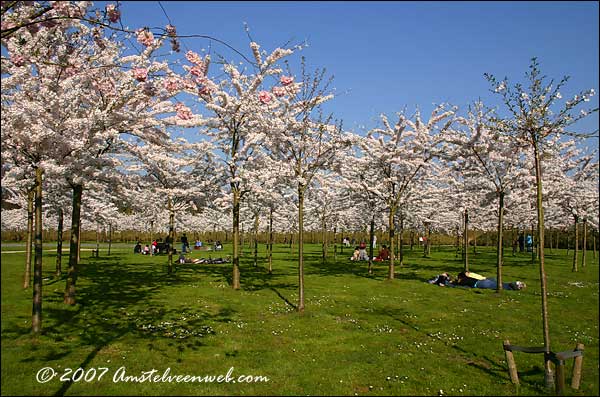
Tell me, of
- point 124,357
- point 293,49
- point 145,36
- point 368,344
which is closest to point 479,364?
A: point 368,344

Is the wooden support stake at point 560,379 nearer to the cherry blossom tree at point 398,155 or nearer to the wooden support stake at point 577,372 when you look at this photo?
the wooden support stake at point 577,372

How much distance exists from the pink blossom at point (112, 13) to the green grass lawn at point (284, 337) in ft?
10.7

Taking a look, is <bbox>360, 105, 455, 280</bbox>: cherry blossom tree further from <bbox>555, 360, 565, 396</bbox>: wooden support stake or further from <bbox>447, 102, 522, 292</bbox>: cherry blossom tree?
<bbox>555, 360, 565, 396</bbox>: wooden support stake

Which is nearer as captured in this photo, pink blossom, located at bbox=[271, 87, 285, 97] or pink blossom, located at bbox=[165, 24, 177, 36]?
pink blossom, located at bbox=[165, 24, 177, 36]

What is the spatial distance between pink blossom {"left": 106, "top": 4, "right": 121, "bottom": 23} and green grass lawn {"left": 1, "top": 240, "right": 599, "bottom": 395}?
3.26m

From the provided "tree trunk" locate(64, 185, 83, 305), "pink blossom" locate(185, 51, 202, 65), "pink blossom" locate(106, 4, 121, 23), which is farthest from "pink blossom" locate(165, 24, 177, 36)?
"pink blossom" locate(185, 51, 202, 65)

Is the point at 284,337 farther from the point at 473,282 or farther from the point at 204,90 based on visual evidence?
the point at 473,282

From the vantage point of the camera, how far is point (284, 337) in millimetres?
10055

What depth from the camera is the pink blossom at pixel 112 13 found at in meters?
5.50

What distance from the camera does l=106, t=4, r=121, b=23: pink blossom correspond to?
18.0 feet

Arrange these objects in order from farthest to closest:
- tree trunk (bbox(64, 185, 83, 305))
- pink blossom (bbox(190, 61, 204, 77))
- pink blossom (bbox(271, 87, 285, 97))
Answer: pink blossom (bbox(190, 61, 204, 77)) < pink blossom (bbox(271, 87, 285, 97)) < tree trunk (bbox(64, 185, 83, 305))

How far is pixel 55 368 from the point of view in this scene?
7.11 meters

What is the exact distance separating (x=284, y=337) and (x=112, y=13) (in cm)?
757

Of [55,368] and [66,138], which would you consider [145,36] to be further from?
[55,368]
